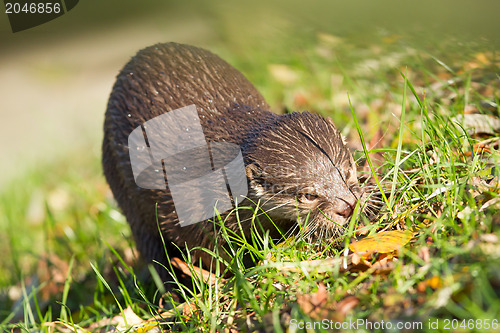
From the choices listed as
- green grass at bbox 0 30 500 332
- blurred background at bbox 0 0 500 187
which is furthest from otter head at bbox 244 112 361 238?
blurred background at bbox 0 0 500 187

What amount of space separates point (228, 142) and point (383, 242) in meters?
1.12

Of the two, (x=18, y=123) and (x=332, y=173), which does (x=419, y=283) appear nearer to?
(x=332, y=173)

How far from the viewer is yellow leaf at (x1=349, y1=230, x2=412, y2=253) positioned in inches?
94.6

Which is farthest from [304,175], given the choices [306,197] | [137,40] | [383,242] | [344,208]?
[137,40]

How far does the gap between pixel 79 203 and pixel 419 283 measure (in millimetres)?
4548

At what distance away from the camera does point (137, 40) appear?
9.28m

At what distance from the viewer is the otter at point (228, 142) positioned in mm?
2756

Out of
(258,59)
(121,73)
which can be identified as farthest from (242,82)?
(258,59)

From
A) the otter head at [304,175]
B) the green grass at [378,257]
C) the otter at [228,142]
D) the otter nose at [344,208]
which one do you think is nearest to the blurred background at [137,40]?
the green grass at [378,257]

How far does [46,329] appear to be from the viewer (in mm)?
3104

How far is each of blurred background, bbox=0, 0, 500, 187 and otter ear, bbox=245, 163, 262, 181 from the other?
69.7 inches

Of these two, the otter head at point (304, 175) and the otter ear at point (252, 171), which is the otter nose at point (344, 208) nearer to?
the otter head at point (304, 175)

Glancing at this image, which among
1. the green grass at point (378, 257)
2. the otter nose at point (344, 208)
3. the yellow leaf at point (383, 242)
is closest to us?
the green grass at point (378, 257)

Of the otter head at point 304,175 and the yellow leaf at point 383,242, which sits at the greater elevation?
the otter head at point 304,175
